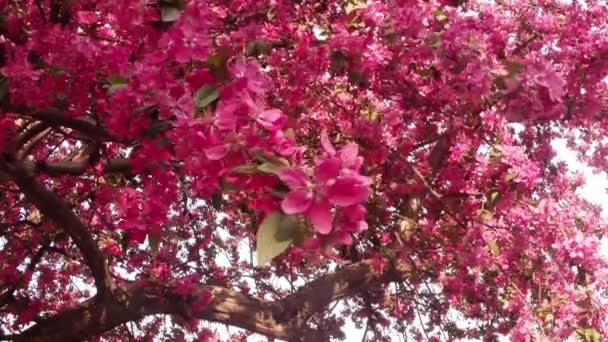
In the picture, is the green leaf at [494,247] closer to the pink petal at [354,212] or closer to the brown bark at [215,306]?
the brown bark at [215,306]

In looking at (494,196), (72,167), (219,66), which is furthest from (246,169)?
(72,167)

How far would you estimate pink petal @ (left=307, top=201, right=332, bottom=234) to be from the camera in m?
1.35

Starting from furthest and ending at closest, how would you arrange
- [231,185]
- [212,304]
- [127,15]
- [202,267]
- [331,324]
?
1. [331,324]
2. [202,267]
3. [212,304]
4. [127,15]
5. [231,185]

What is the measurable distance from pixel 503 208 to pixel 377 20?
46.0 inches

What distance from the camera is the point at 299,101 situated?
3686 mm

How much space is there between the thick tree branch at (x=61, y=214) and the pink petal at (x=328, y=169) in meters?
2.89

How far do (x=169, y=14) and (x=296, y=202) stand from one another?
29.3 inches

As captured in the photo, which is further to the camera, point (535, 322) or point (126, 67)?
point (535, 322)

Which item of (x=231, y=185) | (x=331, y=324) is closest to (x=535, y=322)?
(x=231, y=185)

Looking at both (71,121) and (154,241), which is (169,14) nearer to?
(154,241)

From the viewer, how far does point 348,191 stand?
137cm

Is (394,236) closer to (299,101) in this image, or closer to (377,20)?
(299,101)

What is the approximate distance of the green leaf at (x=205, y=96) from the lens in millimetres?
1655

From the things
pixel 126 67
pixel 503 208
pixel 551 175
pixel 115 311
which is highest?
pixel 551 175
